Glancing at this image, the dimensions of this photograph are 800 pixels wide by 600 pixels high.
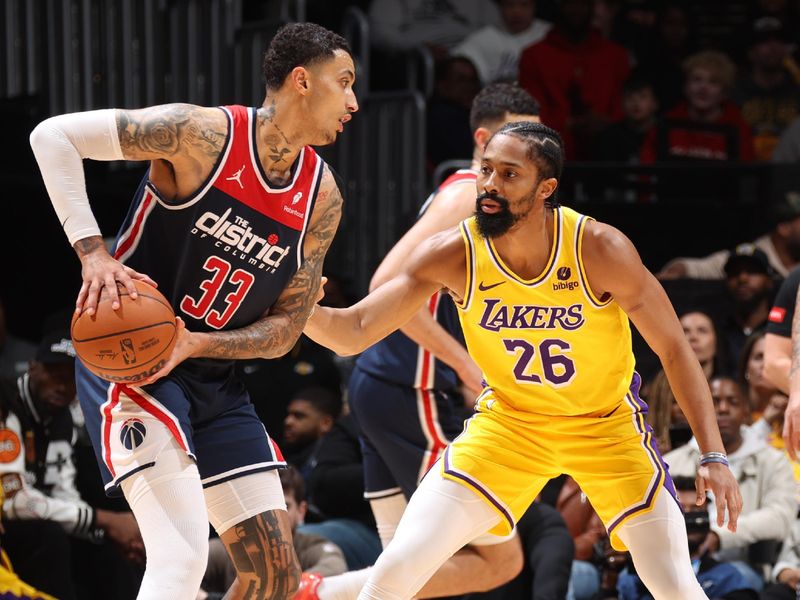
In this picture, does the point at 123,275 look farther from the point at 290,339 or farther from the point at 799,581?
the point at 799,581

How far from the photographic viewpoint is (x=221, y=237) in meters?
4.26

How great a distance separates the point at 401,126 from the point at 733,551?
11.4 feet

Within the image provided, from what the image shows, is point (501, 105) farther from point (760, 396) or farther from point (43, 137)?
point (760, 396)

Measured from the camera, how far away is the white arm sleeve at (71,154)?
4066 millimetres

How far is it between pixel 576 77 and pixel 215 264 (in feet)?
19.0

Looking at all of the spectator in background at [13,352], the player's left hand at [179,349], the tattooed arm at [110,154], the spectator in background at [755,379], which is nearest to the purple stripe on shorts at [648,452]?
the player's left hand at [179,349]

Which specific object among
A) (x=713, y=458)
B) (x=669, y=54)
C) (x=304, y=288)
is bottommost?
(x=713, y=458)

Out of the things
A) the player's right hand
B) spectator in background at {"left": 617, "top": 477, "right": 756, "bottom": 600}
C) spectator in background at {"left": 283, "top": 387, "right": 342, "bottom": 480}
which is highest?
the player's right hand

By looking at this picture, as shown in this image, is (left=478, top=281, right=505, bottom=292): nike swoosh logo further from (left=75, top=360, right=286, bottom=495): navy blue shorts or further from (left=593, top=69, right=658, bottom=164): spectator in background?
(left=593, top=69, right=658, bottom=164): spectator in background

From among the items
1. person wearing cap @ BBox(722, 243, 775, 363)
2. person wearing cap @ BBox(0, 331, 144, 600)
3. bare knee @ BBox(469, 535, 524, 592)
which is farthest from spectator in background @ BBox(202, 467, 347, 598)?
person wearing cap @ BBox(722, 243, 775, 363)

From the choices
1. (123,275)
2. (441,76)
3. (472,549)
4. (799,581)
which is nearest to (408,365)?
(472,549)

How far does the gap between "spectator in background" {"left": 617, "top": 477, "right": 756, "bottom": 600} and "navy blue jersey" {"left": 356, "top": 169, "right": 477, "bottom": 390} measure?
1476 millimetres

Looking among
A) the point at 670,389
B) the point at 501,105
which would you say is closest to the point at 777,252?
the point at 670,389

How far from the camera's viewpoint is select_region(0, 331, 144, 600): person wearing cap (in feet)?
21.3
